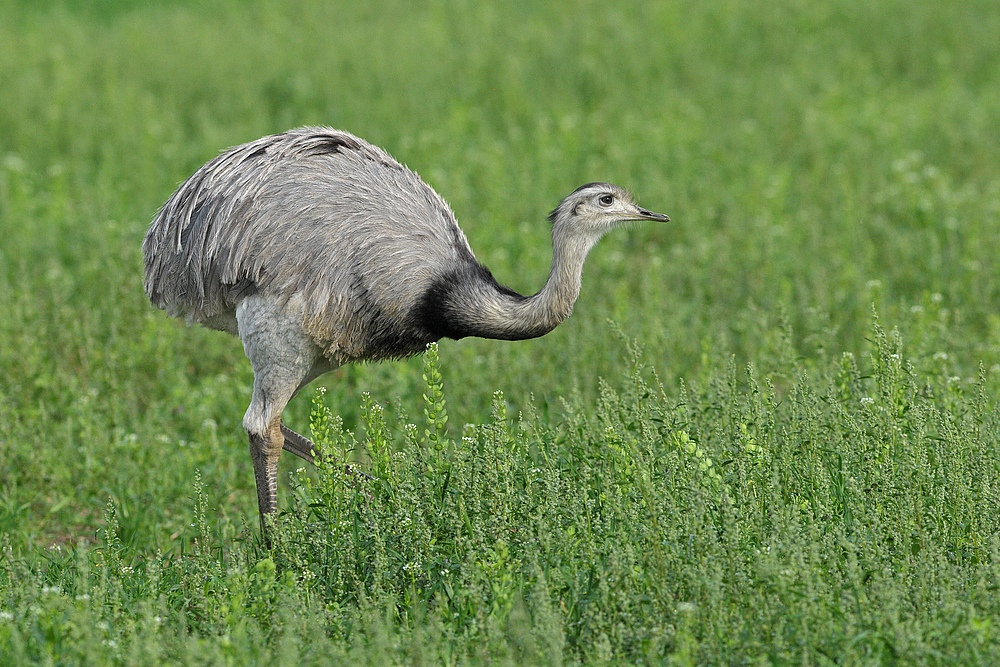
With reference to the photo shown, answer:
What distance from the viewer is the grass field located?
4.42m

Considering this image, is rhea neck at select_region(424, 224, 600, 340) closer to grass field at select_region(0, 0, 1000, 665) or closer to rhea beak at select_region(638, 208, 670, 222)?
rhea beak at select_region(638, 208, 670, 222)

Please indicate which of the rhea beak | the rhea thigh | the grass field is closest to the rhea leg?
the rhea thigh

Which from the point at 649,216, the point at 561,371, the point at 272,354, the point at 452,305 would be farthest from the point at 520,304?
the point at 561,371

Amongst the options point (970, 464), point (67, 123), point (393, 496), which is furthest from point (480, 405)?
point (67, 123)

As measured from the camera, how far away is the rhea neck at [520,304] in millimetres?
5902

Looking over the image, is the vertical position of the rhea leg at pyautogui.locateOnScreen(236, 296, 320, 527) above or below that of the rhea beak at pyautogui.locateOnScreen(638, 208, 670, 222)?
below

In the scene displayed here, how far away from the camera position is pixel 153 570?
4.68m

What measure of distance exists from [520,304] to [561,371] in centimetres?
170

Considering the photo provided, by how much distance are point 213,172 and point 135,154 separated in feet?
18.3

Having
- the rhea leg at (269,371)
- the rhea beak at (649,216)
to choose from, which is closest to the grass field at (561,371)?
the rhea leg at (269,371)

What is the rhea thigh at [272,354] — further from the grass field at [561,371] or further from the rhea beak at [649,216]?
the rhea beak at [649,216]

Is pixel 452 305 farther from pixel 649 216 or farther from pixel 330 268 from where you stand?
pixel 649 216

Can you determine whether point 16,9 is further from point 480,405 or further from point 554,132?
point 480,405

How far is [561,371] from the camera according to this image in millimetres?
7609
